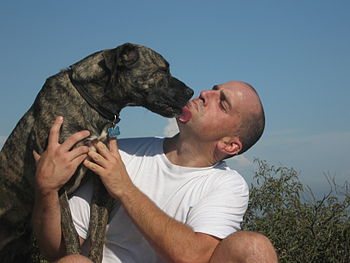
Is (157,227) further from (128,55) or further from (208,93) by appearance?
(128,55)

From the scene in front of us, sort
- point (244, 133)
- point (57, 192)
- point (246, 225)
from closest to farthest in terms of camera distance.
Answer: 1. point (57, 192)
2. point (244, 133)
3. point (246, 225)

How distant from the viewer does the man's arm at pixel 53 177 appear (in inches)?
142

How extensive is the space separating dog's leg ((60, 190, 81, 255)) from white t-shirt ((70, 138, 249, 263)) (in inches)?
5.9

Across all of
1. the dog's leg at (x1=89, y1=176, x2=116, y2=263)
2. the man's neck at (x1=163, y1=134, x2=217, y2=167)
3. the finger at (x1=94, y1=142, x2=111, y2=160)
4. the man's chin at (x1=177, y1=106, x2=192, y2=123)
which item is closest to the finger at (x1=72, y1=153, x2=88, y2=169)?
the finger at (x1=94, y1=142, x2=111, y2=160)

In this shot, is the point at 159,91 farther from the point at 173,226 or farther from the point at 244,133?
the point at 173,226

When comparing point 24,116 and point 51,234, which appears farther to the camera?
point 24,116

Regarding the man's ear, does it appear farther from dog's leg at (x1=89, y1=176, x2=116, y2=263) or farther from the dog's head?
dog's leg at (x1=89, y1=176, x2=116, y2=263)

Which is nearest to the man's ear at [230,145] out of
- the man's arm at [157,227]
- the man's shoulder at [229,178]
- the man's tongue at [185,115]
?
the man's shoulder at [229,178]

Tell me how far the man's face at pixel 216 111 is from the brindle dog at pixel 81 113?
123 millimetres

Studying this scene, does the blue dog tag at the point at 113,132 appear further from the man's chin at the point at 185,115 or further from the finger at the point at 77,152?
the man's chin at the point at 185,115

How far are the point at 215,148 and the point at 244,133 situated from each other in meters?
0.29

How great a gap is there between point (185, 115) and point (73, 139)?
0.84 metres

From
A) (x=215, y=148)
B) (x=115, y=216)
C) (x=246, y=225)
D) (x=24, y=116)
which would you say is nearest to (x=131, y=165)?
(x=115, y=216)

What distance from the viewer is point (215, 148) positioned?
411 centimetres
